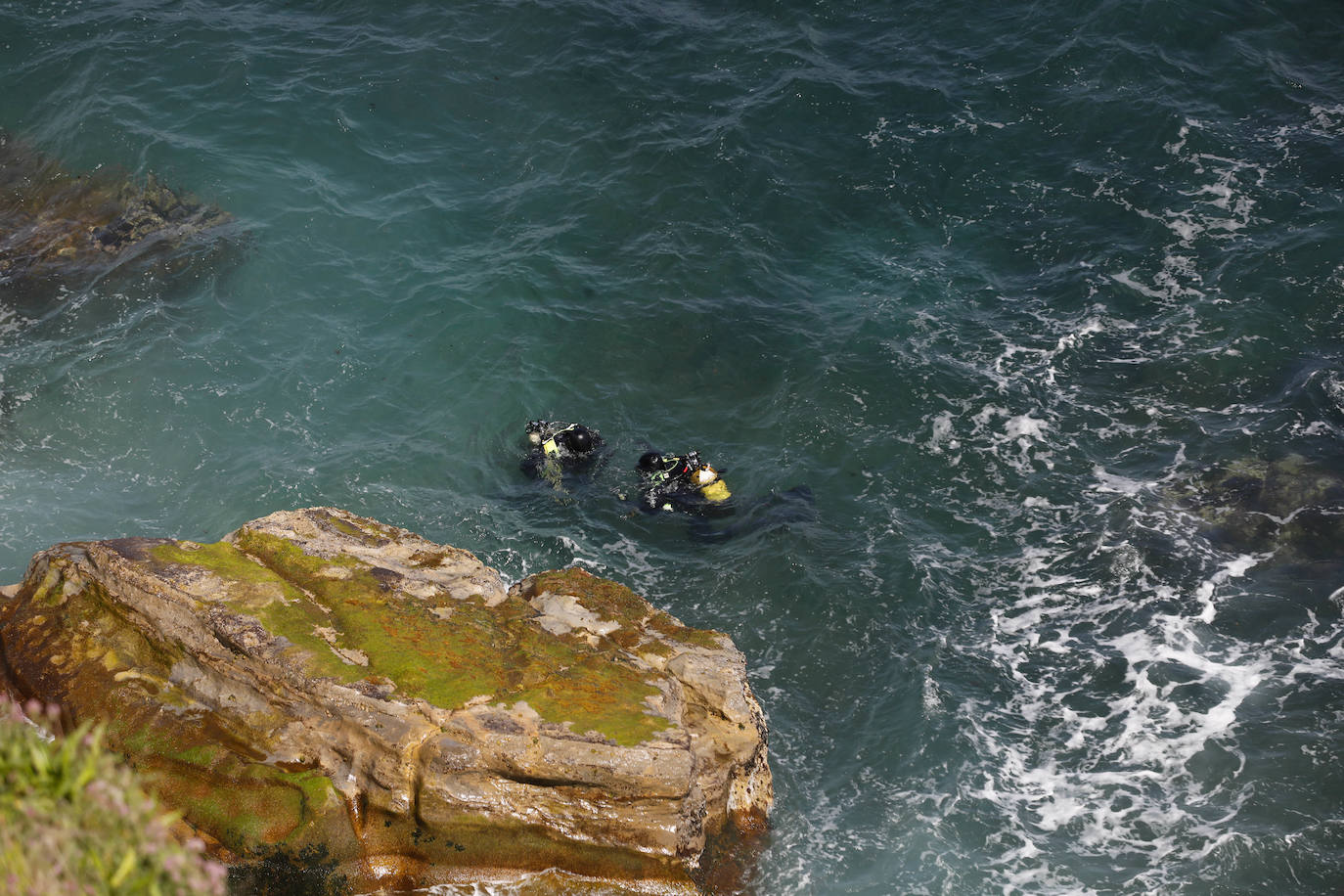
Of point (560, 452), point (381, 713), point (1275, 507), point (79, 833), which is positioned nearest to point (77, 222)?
point (560, 452)

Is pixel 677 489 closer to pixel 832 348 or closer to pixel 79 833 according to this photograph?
pixel 832 348

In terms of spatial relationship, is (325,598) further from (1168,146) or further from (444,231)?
(1168,146)

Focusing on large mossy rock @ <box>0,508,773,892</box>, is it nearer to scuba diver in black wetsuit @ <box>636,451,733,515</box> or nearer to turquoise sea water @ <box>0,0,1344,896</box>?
turquoise sea water @ <box>0,0,1344,896</box>

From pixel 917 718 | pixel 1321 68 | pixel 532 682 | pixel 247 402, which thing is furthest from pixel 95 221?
pixel 1321 68

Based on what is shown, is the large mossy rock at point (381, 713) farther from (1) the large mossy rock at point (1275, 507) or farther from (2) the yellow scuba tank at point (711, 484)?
(1) the large mossy rock at point (1275, 507)

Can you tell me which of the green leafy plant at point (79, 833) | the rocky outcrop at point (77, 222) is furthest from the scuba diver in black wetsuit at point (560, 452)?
the green leafy plant at point (79, 833)
